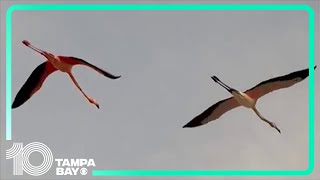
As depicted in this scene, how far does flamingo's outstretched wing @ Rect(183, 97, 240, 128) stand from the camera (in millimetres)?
5414

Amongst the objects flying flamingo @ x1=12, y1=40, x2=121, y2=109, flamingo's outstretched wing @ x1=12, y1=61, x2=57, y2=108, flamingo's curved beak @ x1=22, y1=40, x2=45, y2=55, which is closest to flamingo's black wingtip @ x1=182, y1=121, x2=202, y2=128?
flying flamingo @ x1=12, y1=40, x2=121, y2=109

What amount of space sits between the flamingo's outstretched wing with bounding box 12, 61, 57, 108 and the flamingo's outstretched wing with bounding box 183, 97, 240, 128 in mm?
1408

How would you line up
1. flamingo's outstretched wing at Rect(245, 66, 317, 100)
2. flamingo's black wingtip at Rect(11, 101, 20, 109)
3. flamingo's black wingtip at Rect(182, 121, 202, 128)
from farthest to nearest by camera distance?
1. flamingo's outstretched wing at Rect(245, 66, 317, 100)
2. flamingo's black wingtip at Rect(182, 121, 202, 128)
3. flamingo's black wingtip at Rect(11, 101, 20, 109)

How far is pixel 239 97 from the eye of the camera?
551cm

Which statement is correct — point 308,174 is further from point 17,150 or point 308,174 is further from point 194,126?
point 17,150

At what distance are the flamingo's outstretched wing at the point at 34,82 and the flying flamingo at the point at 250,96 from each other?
4.80ft

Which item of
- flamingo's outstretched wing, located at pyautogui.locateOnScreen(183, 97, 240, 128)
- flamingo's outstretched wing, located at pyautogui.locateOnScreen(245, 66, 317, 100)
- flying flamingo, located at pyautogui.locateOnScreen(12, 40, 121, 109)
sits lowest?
flamingo's outstretched wing, located at pyautogui.locateOnScreen(183, 97, 240, 128)

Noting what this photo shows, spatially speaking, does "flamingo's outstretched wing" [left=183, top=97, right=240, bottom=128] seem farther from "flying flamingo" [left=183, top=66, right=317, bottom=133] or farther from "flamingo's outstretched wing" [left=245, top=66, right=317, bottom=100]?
"flamingo's outstretched wing" [left=245, top=66, right=317, bottom=100]

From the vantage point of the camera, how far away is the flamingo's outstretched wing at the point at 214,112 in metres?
5.41

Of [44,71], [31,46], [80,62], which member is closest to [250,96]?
[80,62]

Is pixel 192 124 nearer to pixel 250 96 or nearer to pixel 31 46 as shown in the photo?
pixel 250 96

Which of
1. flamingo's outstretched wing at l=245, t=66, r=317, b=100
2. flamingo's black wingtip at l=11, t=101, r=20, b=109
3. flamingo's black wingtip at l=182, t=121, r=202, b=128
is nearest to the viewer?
flamingo's black wingtip at l=11, t=101, r=20, b=109

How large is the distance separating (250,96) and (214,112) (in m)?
0.38

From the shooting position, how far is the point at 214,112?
5.50 meters
